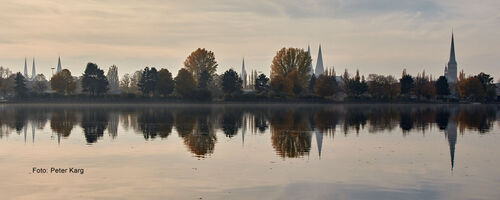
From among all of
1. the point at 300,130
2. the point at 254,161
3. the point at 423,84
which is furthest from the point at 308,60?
the point at 254,161

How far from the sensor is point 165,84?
127875mm

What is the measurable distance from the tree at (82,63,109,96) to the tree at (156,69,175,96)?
1479cm

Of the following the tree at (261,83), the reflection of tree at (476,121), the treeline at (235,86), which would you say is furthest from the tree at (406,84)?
the reflection of tree at (476,121)

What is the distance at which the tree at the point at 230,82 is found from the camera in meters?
132

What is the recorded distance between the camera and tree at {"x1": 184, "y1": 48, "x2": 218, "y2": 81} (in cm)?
14425

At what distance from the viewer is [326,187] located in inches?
727

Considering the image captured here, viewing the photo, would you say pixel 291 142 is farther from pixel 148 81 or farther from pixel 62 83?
pixel 62 83

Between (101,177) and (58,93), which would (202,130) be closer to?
(101,177)

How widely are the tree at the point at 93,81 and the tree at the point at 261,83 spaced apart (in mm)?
39790

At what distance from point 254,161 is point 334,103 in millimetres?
115284

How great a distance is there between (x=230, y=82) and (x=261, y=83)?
902 cm

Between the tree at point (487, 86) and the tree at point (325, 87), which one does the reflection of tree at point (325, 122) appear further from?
the tree at point (487, 86)

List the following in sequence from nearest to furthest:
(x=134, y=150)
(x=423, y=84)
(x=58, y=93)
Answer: (x=134, y=150) < (x=58, y=93) < (x=423, y=84)

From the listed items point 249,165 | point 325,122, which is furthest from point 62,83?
point 249,165
